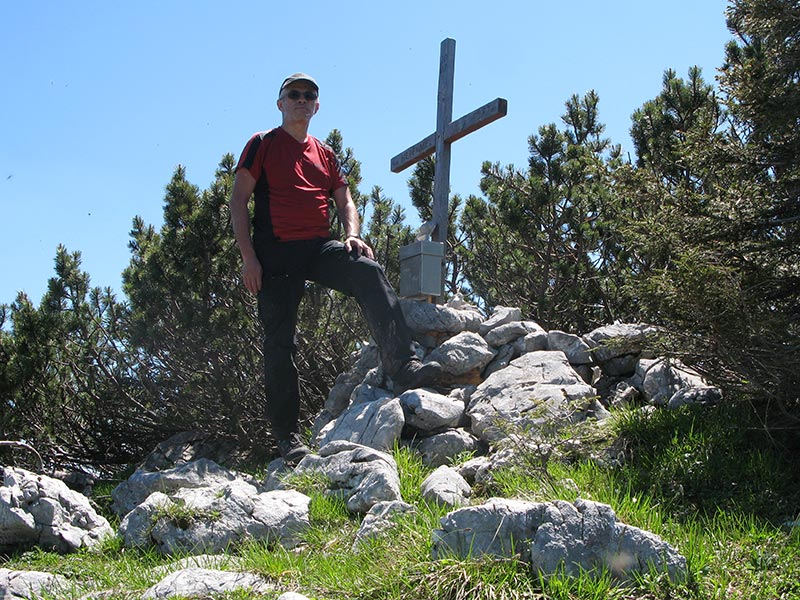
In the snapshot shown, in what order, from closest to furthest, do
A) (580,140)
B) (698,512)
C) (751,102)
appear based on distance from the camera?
(698,512), (751,102), (580,140)

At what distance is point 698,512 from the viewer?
4.03 m

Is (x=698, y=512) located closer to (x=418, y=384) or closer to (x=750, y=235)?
(x=750, y=235)

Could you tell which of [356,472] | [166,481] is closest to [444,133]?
[356,472]

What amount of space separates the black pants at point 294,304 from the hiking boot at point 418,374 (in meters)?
0.06

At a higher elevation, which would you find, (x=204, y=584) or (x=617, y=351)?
(x=617, y=351)

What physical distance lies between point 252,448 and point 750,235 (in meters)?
4.82

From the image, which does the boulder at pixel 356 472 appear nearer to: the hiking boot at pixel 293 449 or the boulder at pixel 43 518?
the hiking boot at pixel 293 449

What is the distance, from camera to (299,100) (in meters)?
5.86

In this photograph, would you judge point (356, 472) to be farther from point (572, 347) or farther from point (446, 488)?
point (572, 347)

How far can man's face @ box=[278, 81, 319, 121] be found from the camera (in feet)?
19.2

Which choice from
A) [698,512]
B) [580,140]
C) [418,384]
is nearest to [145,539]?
[418,384]

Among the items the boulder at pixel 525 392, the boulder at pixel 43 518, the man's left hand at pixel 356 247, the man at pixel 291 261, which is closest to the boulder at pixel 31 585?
the boulder at pixel 43 518

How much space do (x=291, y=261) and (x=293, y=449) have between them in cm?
137

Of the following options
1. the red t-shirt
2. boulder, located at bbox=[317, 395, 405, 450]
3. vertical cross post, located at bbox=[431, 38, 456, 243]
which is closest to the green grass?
boulder, located at bbox=[317, 395, 405, 450]
